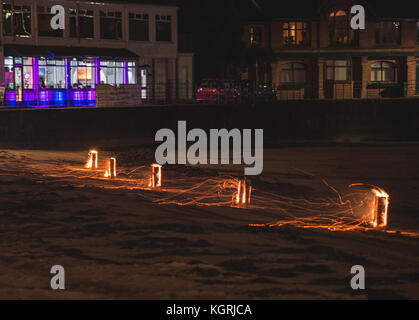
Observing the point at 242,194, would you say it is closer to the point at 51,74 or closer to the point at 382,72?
the point at 51,74

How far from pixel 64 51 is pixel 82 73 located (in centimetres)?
193

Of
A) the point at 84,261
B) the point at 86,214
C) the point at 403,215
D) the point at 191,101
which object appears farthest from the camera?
the point at 191,101

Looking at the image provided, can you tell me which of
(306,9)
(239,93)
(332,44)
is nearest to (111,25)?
(239,93)

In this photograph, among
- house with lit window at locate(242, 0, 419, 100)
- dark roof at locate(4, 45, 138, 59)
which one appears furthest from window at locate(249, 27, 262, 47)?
dark roof at locate(4, 45, 138, 59)

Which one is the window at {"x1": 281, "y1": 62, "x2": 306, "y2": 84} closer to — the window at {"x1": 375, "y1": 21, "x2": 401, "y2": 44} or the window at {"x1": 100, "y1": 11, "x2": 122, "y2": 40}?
the window at {"x1": 375, "y1": 21, "x2": 401, "y2": 44}

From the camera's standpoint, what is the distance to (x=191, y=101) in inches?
1783

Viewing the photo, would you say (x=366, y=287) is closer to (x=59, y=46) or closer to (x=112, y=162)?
(x=112, y=162)

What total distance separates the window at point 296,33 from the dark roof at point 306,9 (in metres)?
0.86

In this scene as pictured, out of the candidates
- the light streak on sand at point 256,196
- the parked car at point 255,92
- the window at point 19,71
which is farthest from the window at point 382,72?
the light streak on sand at point 256,196

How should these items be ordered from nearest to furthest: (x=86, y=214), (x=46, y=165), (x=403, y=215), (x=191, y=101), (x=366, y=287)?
(x=366, y=287) → (x=86, y=214) → (x=403, y=215) → (x=46, y=165) → (x=191, y=101)

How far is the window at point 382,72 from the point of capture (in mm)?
61219

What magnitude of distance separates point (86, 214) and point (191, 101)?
31567mm

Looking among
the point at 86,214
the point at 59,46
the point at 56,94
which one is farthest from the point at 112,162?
the point at 59,46

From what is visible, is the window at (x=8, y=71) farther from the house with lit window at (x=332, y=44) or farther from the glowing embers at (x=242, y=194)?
the glowing embers at (x=242, y=194)
